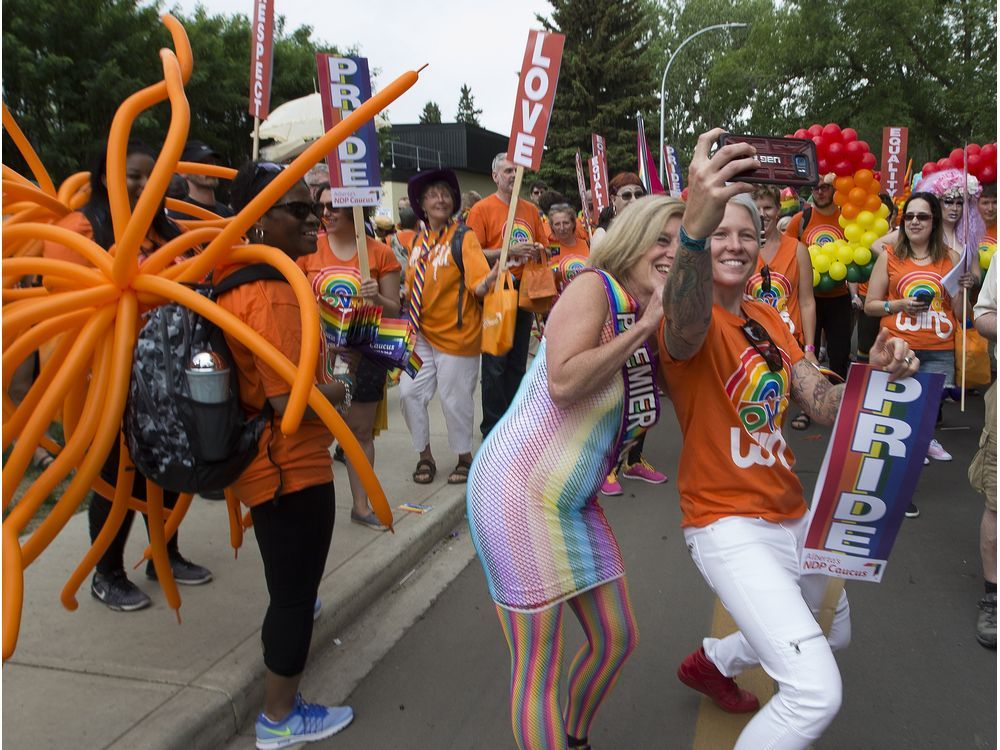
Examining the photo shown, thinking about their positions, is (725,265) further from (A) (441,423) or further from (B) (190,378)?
(A) (441,423)

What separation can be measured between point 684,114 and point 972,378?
46.8m

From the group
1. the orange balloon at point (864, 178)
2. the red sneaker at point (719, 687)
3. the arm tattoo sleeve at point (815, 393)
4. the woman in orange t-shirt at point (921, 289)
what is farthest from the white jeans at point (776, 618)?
the orange balloon at point (864, 178)

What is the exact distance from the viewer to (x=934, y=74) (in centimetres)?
→ 2606

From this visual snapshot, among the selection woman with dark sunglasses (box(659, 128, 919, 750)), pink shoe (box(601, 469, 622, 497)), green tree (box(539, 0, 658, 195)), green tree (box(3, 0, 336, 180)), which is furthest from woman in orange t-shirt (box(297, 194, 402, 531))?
green tree (box(539, 0, 658, 195))

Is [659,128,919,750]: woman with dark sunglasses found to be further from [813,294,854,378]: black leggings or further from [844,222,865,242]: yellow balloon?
[844,222,865,242]: yellow balloon

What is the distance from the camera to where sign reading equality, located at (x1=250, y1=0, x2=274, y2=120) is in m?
6.02

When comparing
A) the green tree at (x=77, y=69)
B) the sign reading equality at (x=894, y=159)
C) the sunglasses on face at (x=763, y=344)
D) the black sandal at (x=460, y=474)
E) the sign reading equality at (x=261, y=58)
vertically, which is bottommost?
the black sandal at (x=460, y=474)

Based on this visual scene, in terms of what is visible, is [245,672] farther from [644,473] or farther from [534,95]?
[534,95]

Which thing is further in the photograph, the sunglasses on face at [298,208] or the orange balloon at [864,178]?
the orange balloon at [864,178]

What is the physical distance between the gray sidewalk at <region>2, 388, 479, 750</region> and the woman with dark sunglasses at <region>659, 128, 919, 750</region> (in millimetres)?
1808

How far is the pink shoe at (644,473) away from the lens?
19.2ft

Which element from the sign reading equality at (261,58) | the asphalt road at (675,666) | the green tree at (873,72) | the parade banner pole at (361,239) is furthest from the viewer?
the green tree at (873,72)

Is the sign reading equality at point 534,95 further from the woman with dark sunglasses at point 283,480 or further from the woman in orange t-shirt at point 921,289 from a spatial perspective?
the woman with dark sunglasses at point 283,480

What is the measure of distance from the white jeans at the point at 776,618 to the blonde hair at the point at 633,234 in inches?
30.4
